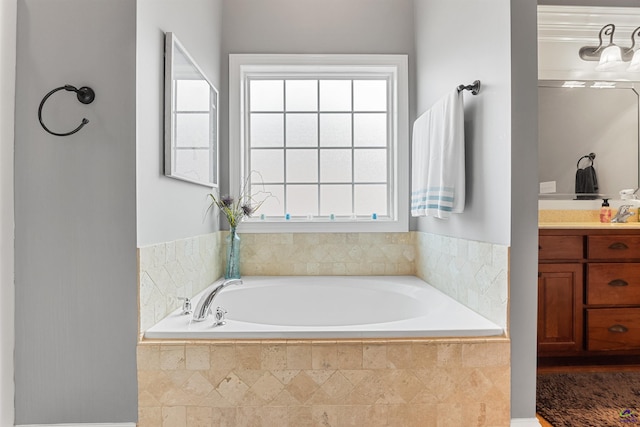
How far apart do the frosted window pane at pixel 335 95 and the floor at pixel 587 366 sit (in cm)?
215

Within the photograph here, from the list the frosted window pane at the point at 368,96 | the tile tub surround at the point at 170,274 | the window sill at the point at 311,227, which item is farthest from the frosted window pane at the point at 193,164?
the frosted window pane at the point at 368,96

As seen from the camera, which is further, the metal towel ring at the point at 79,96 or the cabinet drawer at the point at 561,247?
the cabinet drawer at the point at 561,247

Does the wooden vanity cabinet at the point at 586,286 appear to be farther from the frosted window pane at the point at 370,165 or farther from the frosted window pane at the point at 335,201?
the frosted window pane at the point at 335,201

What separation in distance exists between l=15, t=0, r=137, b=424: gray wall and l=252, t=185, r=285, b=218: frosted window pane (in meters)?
1.32

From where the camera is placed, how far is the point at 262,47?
2.59 meters

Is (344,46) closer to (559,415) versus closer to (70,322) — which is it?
(70,322)

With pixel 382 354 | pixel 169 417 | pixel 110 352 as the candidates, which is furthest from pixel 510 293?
pixel 110 352

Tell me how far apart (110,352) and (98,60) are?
111 cm

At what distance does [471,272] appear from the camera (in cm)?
177

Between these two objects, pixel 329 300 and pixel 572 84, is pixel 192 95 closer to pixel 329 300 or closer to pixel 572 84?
pixel 329 300

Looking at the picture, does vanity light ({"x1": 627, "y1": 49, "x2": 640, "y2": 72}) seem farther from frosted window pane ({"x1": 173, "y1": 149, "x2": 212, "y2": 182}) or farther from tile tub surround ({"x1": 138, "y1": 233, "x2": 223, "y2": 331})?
tile tub surround ({"x1": 138, "y1": 233, "x2": 223, "y2": 331})

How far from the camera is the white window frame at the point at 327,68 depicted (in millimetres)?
2588

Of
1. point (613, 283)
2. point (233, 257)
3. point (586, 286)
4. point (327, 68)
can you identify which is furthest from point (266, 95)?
point (613, 283)

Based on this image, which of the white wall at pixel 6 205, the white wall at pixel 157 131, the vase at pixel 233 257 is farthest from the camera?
the vase at pixel 233 257
